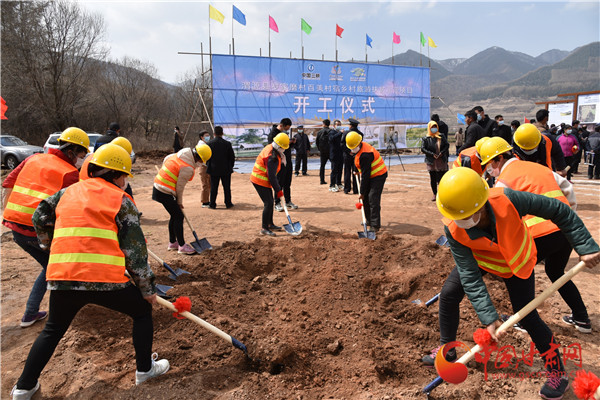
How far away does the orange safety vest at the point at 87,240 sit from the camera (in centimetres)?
233

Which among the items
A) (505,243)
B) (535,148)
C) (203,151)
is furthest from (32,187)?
(535,148)

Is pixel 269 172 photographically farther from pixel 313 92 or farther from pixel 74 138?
pixel 313 92

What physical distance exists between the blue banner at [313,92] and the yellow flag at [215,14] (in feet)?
5.64

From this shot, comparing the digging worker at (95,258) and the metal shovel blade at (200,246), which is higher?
the digging worker at (95,258)

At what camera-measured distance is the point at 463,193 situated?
2184 mm

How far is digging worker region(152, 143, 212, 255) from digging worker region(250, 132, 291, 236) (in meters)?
1.14

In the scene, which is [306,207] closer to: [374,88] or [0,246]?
[0,246]

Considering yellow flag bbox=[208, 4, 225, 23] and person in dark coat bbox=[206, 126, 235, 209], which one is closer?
person in dark coat bbox=[206, 126, 235, 209]

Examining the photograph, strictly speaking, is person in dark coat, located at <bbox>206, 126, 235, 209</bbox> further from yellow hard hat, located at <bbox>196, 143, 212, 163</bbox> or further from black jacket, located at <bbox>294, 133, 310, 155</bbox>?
black jacket, located at <bbox>294, 133, 310, 155</bbox>

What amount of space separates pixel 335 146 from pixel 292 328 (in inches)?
316

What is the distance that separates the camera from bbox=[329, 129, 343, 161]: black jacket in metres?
10.9

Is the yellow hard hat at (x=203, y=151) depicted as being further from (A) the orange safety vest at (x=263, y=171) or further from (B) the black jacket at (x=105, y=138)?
(B) the black jacket at (x=105, y=138)

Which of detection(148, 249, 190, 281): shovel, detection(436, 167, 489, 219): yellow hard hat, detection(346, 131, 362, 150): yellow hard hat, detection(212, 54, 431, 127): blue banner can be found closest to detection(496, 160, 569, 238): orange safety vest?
detection(436, 167, 489, 219): yellow hard hat

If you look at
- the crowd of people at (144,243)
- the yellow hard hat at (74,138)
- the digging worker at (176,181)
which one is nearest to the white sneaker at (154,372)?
the crowd of people at (144,243)
